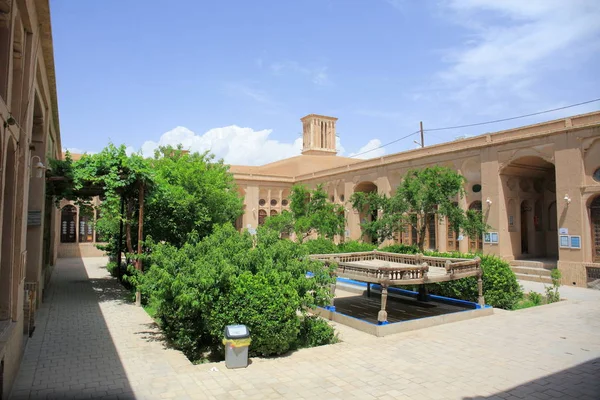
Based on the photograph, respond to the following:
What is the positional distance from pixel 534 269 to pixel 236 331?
15.8m

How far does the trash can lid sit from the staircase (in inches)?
585

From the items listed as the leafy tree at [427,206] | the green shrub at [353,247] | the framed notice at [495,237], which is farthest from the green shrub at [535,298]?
the green shrub at [353,247]

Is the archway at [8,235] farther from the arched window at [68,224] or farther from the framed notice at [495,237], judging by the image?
the arched window at [68,224]

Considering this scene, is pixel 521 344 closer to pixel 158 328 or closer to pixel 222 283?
pixel 222 283

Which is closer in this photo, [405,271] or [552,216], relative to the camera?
[405,271]

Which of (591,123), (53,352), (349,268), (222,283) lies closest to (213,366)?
(222,283)

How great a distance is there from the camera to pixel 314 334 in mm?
8680

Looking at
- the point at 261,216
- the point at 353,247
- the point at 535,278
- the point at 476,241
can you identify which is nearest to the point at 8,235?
the point at 353,247

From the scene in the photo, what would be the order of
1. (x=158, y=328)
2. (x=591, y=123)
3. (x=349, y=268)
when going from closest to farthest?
(x=158, y=328)
(x=349, y=268)
(x=591, y=123)

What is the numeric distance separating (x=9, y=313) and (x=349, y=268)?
7107 mm

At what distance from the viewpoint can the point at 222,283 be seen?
7.64m

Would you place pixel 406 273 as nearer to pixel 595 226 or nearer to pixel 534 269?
pixel 595 226

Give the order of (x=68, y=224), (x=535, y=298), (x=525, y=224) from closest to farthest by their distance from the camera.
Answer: (x=535, y=298), (x=525, y=224), (x=68, y=224)

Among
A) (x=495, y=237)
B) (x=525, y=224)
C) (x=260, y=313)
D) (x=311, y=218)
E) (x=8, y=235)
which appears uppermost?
(x=311, y=218)
